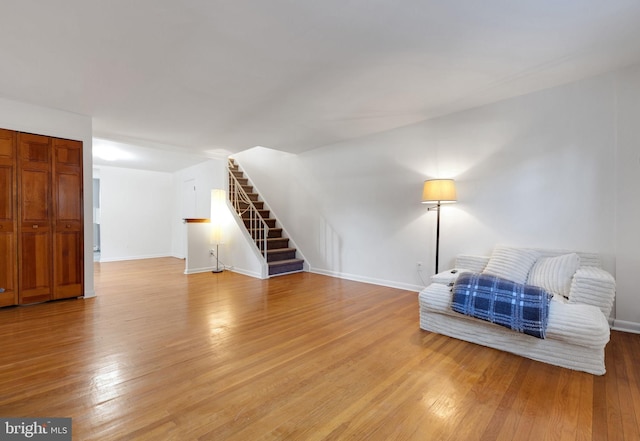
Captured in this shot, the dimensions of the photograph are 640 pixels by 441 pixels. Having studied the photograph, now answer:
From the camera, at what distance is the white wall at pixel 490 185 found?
286 cm

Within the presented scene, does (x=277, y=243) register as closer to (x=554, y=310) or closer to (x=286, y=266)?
(x=286, y=266)

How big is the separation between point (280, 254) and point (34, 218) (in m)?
3.58

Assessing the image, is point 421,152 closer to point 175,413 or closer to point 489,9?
point 489,9

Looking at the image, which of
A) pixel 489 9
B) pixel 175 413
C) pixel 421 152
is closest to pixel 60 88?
pixel 175 413

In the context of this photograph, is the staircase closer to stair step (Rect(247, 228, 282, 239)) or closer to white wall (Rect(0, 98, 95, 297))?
stair step (Rect(247, 228, 282, 239))

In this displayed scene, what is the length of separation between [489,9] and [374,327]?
2.70m

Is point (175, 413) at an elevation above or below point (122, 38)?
below

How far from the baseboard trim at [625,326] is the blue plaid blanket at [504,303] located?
4.10ft

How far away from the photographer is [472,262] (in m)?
3.50

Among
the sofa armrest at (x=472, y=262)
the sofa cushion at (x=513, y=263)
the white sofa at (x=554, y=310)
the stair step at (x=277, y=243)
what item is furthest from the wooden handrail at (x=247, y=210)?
the sofa cushion at (x=513, y=263)

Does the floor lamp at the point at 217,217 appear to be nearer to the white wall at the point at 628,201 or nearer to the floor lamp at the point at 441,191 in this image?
the floor lamp at the point at 441,191

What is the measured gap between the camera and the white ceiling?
1.94 meters

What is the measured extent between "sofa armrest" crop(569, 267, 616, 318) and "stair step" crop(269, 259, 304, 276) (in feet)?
13.6

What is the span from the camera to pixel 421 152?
4.20 meters
